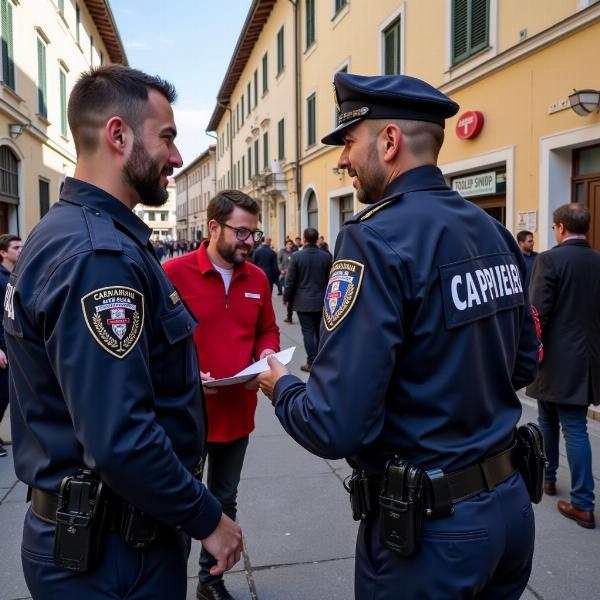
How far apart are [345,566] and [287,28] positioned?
2057 centimetres

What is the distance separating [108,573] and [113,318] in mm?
654

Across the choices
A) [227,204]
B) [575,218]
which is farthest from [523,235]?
[227,204]

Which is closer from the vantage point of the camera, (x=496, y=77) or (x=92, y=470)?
(x=92, y=470)

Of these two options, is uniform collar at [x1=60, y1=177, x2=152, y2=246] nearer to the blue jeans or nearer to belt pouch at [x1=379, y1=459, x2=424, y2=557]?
belt pouch at [x1=379, y1=459, x2=424, y2=557]

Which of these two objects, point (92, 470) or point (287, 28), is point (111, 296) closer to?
point (92, 470)

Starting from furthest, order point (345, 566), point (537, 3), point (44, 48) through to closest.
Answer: point (44, 48) → point (537, 3) → point (345, 566)

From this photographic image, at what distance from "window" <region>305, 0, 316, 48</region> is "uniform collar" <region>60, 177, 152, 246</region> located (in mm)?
18102

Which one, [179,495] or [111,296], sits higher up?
[111,296]

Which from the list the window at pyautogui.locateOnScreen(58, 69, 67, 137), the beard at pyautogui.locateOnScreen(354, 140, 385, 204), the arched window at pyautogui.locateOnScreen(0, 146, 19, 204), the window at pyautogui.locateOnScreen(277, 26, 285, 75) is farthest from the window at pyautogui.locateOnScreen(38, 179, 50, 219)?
the beard at pyautogui.locateOnScreen(354, 140, 385, 204)

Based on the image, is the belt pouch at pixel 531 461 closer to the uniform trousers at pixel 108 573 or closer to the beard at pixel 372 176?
the beard at pixel 372 176

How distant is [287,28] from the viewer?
20641 mm

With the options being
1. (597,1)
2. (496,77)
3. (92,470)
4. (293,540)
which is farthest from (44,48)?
(92,470)

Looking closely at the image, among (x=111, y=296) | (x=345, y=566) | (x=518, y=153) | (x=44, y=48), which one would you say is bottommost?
(x=345, y=566)

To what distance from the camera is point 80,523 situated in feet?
4.76
